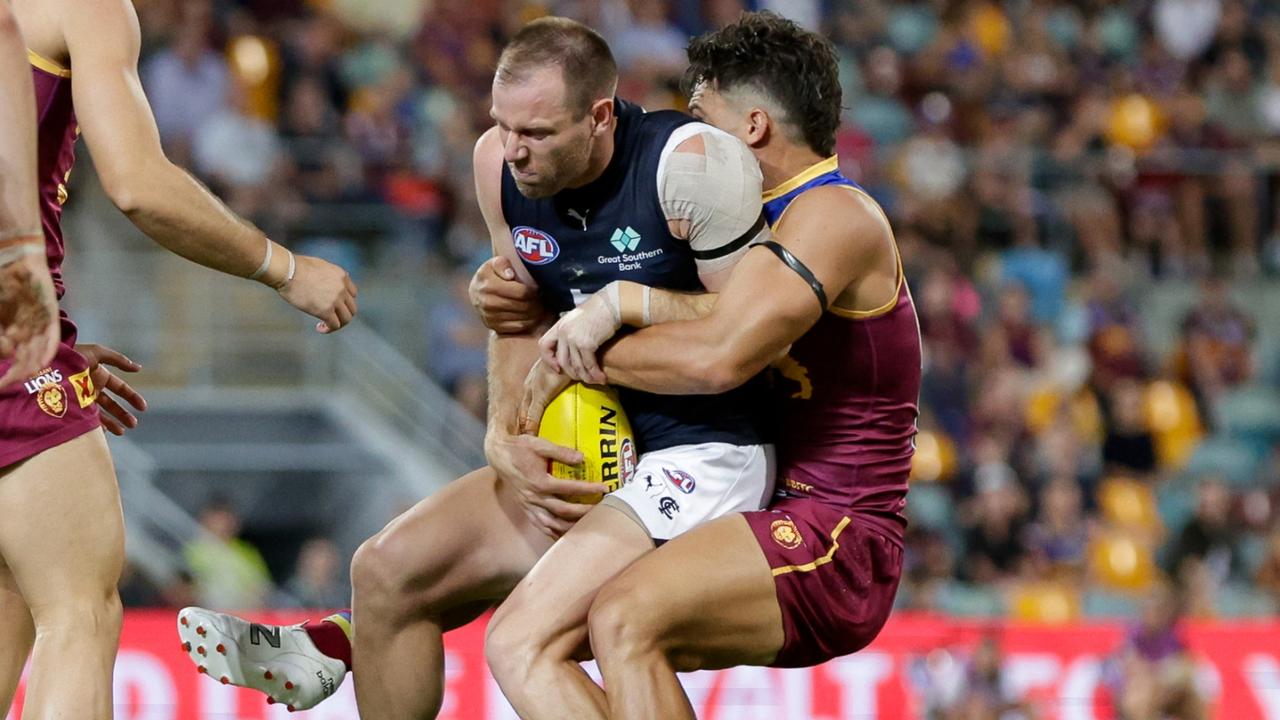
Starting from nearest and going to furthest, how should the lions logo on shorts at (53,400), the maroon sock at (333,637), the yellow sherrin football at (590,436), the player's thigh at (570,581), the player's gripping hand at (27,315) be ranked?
the player's gripping hand at (27,315) → the lions logo on shorts at (53,400) → the player's thigh at (570,581) → the yellow sherrin football at (590,436) → the maroon sock at (333,637)

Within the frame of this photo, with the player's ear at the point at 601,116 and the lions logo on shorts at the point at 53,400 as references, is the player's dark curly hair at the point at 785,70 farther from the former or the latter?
the lions logo on shorts at the point at 53,400

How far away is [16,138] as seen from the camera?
3.77m

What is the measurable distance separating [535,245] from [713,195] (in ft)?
1.88

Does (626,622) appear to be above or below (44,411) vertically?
below

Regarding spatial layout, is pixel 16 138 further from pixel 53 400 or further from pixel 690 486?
pixel 690 486

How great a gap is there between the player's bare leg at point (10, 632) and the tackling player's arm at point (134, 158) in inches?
36.3

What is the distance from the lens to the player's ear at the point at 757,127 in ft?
16.6

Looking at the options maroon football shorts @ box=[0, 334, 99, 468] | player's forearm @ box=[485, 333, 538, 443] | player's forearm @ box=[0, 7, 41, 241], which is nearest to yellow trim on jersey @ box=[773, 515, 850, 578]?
player's forearm @ box=[485, 333, 538, 443]

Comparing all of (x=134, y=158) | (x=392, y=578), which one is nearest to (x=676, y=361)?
(x=392, y=578)

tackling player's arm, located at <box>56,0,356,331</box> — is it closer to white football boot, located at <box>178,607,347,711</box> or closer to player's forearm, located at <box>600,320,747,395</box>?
player's forearm, located at <box>600,320,747,395</box>

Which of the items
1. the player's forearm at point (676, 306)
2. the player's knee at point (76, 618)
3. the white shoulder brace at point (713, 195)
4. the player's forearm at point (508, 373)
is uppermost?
the white shoulder brace at point (713, 195)

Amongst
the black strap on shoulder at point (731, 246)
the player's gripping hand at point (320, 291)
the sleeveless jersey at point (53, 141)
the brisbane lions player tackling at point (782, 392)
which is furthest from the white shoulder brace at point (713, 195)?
the sleeveless jersey at point (53, 141)

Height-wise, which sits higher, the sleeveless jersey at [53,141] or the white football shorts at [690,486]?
the sleeveless jersey at [53,141]

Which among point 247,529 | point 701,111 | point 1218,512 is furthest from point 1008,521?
point 701,111
